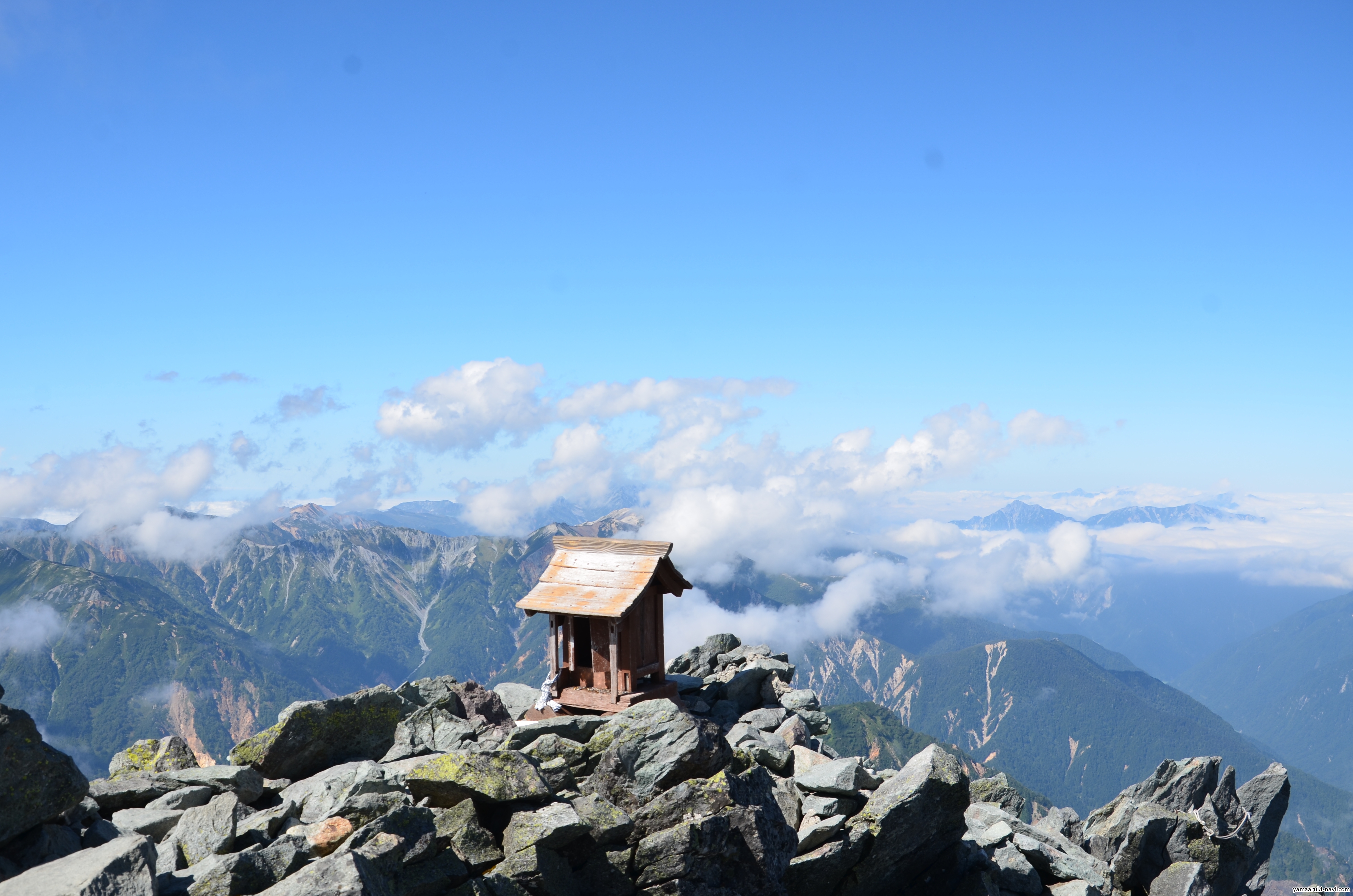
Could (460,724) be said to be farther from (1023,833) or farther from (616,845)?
(1023,833)

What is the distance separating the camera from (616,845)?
1617cm

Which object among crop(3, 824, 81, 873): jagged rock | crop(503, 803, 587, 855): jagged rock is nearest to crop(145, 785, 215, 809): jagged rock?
crop(3, 824, 81, 873): jagged rock

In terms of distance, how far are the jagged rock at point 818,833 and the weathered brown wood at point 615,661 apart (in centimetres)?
1082

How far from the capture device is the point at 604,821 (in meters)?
16.1

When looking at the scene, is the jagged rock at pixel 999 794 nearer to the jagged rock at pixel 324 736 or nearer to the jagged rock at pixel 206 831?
the jagged rock at pixel 324 736

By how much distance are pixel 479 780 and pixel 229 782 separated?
22.5ft

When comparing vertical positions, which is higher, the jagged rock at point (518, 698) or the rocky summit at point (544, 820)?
the rocky summit at point (544, 820)

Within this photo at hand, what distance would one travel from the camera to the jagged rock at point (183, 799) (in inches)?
698

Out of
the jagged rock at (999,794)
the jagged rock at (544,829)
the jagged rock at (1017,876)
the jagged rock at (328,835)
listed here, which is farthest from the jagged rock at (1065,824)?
the jagged rock at (328,835)

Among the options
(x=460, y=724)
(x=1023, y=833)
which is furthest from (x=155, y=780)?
(x=1023, y=833)

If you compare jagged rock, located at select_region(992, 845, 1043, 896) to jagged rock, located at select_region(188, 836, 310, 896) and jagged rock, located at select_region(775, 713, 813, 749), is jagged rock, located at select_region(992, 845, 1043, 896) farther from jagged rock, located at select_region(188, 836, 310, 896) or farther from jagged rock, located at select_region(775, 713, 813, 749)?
jagged rock, located at select_region(188, 836, 310, 896)

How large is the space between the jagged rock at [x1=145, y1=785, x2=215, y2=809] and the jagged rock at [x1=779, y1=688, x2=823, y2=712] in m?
20.9

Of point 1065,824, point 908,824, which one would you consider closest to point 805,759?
point 908,824

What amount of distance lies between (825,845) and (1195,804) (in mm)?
16462
